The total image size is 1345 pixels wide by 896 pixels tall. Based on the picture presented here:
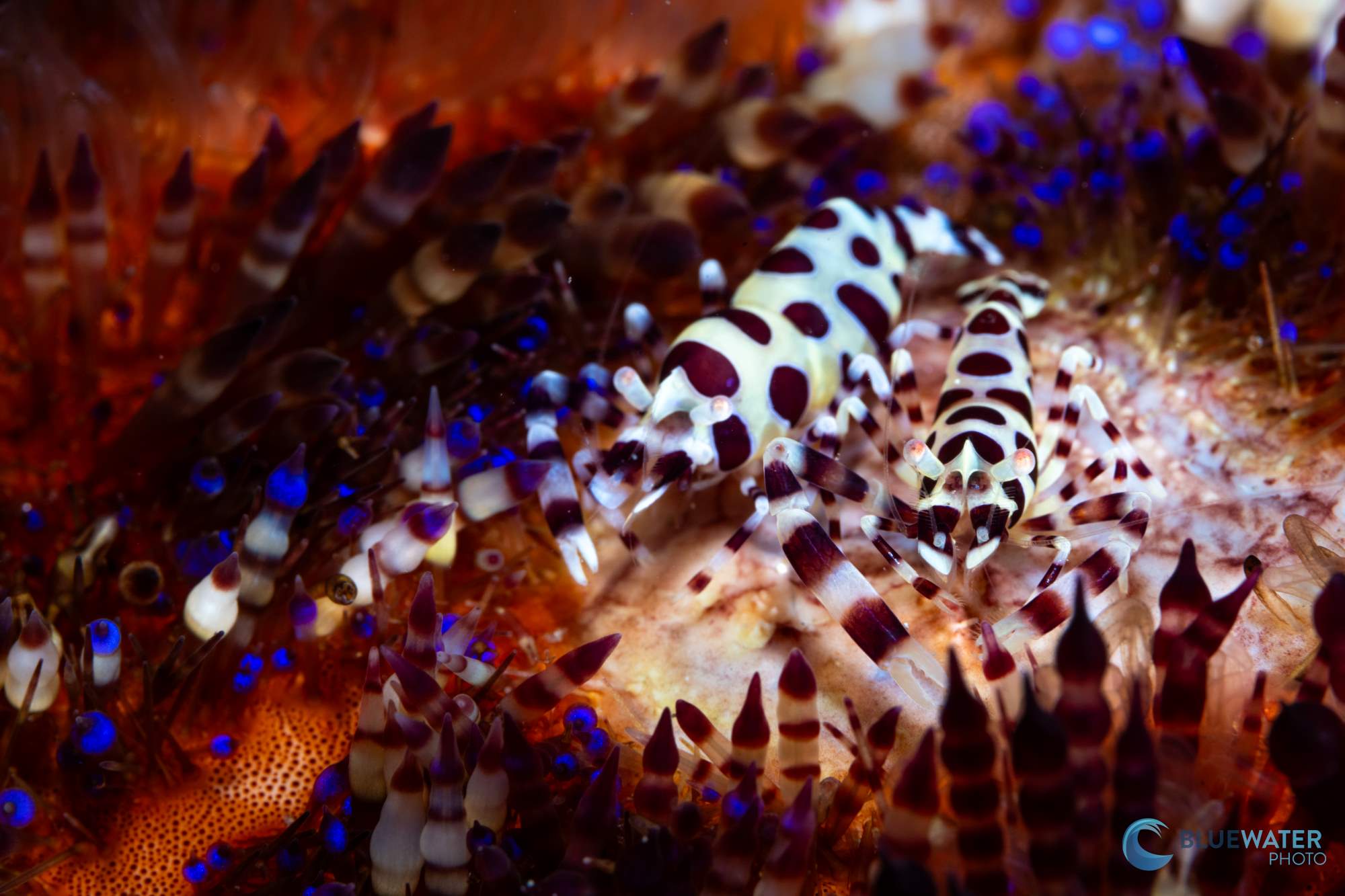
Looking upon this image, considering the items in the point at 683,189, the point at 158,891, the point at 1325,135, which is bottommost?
the point at 158,891

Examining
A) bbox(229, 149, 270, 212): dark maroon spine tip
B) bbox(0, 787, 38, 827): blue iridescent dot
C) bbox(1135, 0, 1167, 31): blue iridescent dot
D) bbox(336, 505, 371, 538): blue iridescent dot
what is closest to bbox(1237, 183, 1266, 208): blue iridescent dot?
bbox(1135, 0, 1167, 31): blue iridescent dot

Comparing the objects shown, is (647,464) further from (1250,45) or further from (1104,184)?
(1250,45)

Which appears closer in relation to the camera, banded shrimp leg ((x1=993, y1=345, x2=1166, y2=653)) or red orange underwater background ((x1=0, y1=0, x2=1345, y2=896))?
red orange underwater background ((x1=0, y1=0, x2=1345, y2=896))

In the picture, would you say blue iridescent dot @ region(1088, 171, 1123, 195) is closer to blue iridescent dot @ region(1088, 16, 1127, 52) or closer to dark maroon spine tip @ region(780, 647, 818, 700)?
blue iridescent dot @ region(1088, 16, 1127, 52)

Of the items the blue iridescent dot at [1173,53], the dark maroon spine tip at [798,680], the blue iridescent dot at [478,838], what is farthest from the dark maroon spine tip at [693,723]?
the blue iridescent dot at [1173,53]

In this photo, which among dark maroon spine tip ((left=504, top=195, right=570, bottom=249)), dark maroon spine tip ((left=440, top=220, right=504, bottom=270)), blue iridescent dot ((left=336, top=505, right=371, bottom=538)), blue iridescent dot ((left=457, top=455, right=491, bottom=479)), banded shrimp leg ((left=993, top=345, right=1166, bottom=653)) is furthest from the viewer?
dark maroon spine tip ((left=504, top=195, right=570, bottom=249))

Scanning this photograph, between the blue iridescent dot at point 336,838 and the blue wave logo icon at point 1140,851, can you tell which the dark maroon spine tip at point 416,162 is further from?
the blue wave logo icon at point 1140,851

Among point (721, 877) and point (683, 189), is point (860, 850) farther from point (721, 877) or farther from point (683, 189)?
point (683, 189)

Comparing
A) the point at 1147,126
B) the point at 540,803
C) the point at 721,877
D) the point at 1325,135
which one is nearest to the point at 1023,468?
the point at 721,877
